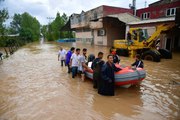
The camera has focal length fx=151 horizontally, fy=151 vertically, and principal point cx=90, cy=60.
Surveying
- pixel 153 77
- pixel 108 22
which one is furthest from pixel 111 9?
pixel 153 77

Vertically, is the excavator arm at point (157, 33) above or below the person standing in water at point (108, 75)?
Result: above

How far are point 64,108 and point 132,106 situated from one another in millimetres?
2108

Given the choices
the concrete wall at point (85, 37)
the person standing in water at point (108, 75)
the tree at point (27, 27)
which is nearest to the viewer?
the person standing in water at point (108, 75)

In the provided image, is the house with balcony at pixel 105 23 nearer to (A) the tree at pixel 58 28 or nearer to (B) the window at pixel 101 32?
(B) the window at pixel 101 32

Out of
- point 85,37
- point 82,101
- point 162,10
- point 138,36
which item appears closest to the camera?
point 82,101

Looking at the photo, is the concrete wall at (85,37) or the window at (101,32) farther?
the concrete wall at (85,37)

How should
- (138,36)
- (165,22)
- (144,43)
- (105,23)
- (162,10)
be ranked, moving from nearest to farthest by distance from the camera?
(144,43), (138,36), (165,22), (105,23), (162,10)

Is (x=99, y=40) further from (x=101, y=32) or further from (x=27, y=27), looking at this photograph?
(x=27, y=27)

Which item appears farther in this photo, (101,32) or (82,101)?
(101,32)

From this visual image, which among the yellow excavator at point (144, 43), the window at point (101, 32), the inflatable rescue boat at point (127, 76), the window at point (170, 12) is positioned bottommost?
the inflatable rescue boat at point (127, 76)

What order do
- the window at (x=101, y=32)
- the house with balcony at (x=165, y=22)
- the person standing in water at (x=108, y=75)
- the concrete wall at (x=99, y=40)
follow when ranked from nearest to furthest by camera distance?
the person standing in water at (x=108, y=75), the house with balcony at (x=165, y=22), the concrete wall at (x=99, y=40), the window at (x=101, y=32)

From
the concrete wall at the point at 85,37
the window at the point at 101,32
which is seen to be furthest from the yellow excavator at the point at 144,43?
the concrete wall at the point at 85,37

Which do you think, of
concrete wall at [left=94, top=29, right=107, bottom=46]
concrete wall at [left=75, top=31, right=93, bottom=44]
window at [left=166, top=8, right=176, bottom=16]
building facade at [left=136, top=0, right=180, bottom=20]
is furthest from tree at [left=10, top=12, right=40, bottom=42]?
window at [left=166, top=8, right=176, bottom=16]

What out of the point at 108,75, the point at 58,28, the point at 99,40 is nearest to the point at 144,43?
the point at 108,75
